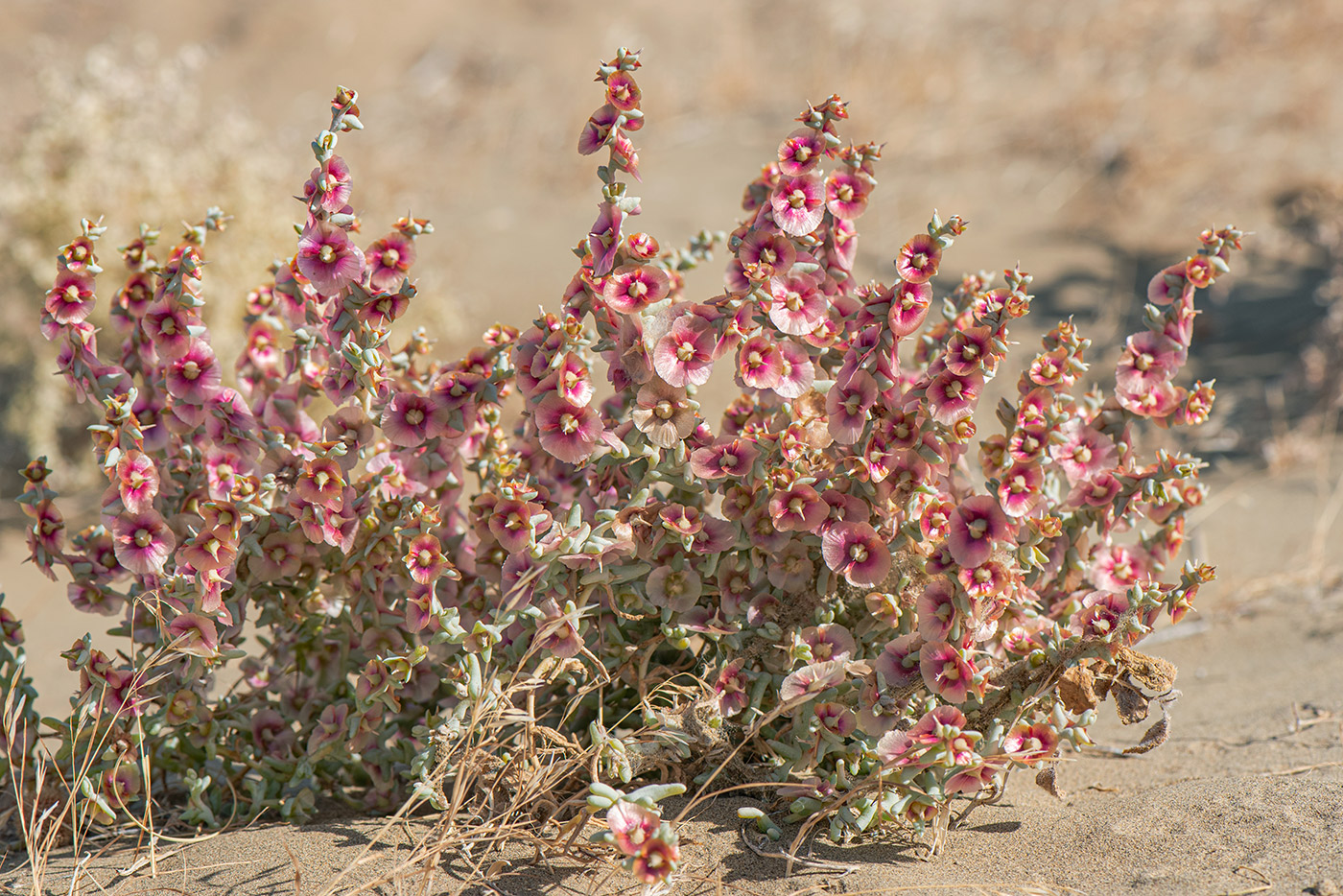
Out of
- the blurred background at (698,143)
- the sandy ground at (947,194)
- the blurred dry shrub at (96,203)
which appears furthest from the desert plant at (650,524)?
the blurred dry shrub at (96,203)

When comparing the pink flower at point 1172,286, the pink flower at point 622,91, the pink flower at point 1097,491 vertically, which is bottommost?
the pink flower at point 1097,491

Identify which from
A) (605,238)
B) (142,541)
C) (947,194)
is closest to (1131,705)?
(605,238)

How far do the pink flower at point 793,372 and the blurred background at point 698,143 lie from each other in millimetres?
2398

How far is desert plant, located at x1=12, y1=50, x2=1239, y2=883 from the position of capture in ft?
5.03

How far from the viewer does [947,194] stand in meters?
6.53

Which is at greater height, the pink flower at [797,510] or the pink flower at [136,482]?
the pink flower at [136,482]

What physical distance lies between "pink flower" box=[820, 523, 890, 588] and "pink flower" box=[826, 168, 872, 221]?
50 centimetres

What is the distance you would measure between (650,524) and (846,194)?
601 millimetres

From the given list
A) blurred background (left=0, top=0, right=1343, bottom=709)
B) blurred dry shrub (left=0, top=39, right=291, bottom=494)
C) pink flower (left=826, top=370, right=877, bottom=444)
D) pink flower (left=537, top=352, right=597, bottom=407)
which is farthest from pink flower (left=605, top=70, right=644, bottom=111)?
blurred dry shrub (left=0, top=39, right=291, bottom=494)

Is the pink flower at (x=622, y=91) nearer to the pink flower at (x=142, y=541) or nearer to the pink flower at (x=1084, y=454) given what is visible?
the pink flower at (x=1084, y=454)

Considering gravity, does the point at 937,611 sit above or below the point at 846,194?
below

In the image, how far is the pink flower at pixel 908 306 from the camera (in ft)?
4.84

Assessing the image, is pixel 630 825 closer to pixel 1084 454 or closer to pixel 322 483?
pixel 322 483

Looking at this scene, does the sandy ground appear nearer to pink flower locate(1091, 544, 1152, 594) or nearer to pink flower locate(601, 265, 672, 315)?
pink flower locate(1091, 544, 1152, 594)
